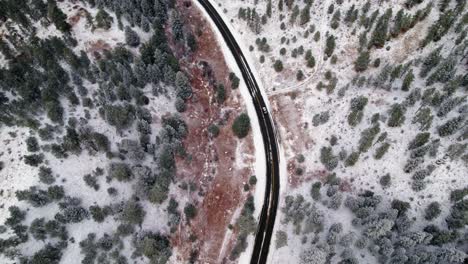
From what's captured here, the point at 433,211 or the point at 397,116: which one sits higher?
the point at 397,116

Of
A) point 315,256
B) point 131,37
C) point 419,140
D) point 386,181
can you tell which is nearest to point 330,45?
point 419,140

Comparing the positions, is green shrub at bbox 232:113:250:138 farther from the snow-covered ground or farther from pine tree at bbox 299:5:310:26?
pine tree at bbox 299:5:310:26

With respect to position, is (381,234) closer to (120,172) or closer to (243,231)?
(243,231)

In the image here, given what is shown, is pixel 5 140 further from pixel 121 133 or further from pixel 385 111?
pixel 385 111

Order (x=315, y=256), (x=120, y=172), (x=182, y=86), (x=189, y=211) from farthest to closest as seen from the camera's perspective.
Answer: (x=182, y=86) → (x=189, y=211) → (x=120, y=172) → (x=315, y=256)

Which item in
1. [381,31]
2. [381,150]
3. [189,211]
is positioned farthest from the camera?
[381,31]

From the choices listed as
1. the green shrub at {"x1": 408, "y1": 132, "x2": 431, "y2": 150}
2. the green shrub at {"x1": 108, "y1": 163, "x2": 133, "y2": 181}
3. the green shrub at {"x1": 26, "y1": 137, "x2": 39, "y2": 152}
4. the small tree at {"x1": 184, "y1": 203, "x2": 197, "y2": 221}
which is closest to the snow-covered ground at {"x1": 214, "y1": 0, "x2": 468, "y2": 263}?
the green shrub at {"x1": 408, "y1": 132, "x2": 431, "y2": 150}

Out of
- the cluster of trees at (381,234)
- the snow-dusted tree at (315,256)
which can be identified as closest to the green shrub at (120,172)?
the cluster of trees at (381,234)
